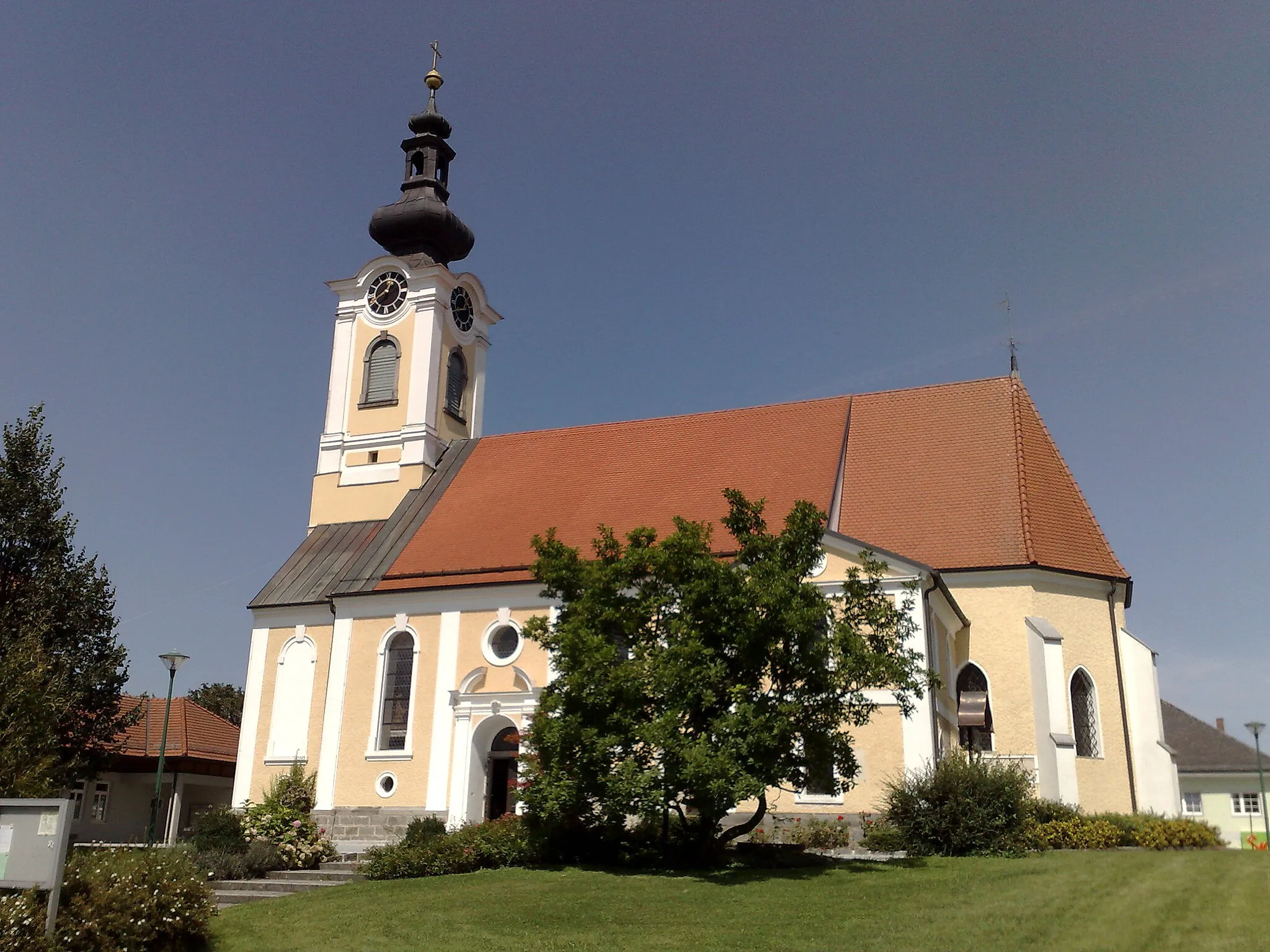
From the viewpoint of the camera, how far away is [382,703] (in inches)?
940

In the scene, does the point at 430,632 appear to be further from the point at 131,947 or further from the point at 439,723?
the point at 131,947

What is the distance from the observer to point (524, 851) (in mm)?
16656

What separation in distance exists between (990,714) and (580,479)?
35.7ft

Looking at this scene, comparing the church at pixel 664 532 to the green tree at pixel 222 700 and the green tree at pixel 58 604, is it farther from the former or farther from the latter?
the green tree at pixel 222 700

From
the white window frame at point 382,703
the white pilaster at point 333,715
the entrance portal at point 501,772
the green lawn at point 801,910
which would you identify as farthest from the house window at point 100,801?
the green lawn at point 801,910

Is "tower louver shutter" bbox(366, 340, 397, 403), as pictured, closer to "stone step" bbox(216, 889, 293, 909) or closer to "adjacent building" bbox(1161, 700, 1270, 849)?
"stone step" bbox(216, 889, 293, 909)

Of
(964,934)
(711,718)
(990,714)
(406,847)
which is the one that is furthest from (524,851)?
(990,714)

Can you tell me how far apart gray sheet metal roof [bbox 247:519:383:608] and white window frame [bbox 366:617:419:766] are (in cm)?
276

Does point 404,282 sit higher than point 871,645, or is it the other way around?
point 404,282

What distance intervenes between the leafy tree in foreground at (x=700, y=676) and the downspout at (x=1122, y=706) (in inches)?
345

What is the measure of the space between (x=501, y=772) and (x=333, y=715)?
399 cm

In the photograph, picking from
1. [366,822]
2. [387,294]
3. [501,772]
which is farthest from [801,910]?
[387,294]

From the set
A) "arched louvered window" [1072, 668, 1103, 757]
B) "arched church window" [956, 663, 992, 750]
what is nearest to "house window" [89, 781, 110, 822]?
"arched church window" [956, 663, 992, 750]

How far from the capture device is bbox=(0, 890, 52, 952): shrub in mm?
9953
